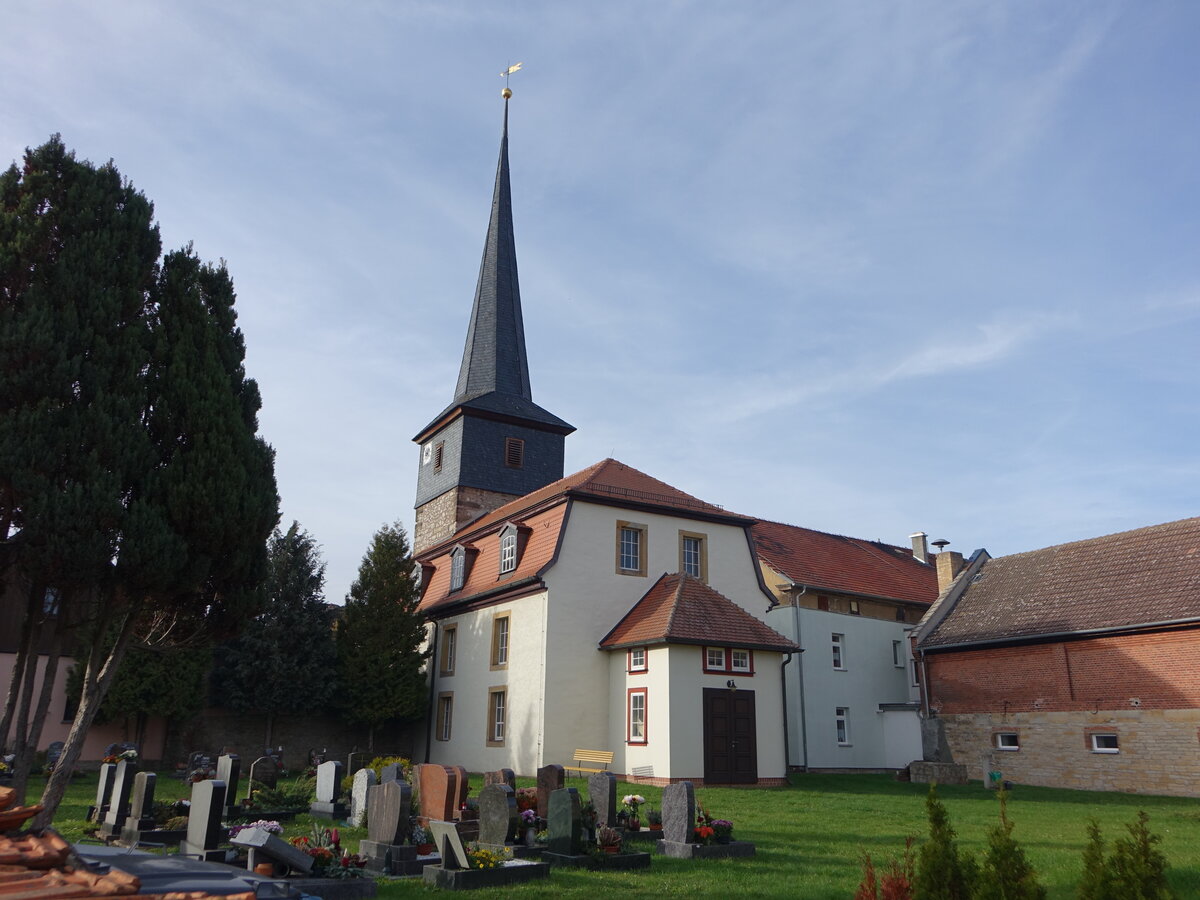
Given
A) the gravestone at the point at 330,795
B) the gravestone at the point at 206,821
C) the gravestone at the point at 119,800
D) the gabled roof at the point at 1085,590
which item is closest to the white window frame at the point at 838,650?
the gabled roof at the point at 1085,590

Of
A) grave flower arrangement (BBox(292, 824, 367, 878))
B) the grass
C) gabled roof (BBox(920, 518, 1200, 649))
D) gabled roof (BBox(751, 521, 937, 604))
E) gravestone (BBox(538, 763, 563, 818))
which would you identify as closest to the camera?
grave flower arrangement (BBox(292, 824, 367, 878))

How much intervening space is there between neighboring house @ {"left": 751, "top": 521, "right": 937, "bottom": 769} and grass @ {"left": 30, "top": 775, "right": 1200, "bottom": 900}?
4.40 m

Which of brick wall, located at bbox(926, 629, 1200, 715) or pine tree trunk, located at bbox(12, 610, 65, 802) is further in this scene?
brick wall, located at bbox(926, 629, 1200, 715)

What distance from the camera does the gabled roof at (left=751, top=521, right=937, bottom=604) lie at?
99.5 ft

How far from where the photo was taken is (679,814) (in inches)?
449

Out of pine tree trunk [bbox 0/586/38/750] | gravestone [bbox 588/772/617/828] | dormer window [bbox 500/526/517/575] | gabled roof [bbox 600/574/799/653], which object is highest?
dormer window [bbox 500/526/517/575]

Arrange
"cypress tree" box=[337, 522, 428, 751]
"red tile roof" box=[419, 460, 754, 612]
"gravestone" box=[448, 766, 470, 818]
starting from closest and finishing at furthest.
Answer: "gravestone" box=[448, 766, 470, 818], "red tile roof" box=[419, 460, 754, 612], "cypress tree" box=[337, 522, 428, 751]

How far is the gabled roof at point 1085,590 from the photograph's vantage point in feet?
73.5

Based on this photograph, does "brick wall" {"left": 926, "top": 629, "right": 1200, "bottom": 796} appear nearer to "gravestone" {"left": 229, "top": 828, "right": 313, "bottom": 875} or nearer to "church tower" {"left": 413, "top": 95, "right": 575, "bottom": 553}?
"church tower" {"left": 413, "top": 95, "right": 575, "bottom": 553}

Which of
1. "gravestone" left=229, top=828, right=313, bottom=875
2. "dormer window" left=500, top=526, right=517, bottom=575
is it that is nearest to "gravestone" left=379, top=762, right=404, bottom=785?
"gravestone" left=229, top=828, right=313, bottom=875

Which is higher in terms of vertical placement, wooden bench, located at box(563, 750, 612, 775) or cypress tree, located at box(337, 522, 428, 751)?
cypress tree, located at box(337, 522, 428, 751)

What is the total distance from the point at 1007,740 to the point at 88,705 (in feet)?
72.8

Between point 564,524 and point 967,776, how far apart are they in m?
12.7

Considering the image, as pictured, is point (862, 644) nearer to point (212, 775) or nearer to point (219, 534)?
point (212, 775)
